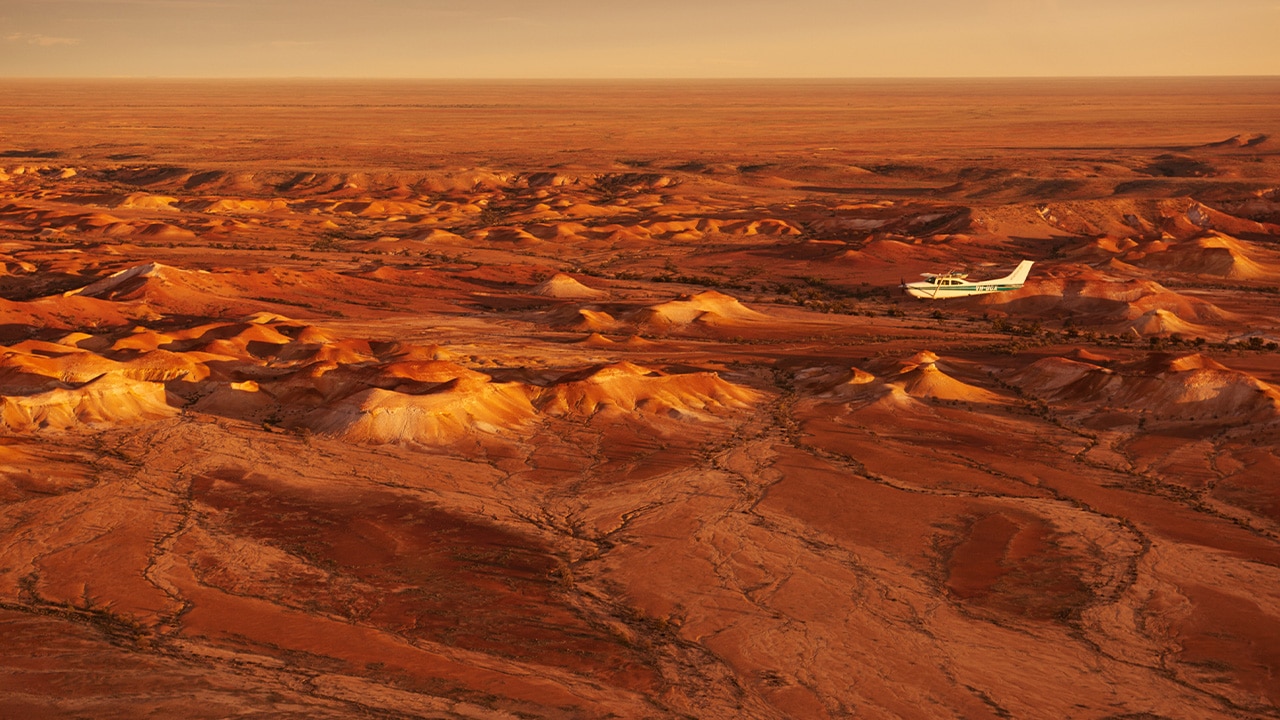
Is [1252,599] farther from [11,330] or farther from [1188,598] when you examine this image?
[11,330]

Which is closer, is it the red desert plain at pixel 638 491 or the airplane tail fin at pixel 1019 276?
the red desert plain at pixel 638 491

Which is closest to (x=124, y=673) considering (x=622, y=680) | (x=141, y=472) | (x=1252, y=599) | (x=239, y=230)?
(x=622, y=680)

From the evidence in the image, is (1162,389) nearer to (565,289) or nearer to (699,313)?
(699,313)

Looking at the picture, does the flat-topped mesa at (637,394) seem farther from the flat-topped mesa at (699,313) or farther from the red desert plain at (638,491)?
the flat-topped mesa at (699,313)

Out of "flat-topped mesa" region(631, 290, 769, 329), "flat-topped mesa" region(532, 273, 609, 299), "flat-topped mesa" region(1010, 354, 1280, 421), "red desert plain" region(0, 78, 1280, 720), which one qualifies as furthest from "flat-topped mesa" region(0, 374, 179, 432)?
"flat-topped mesa" region(1010, 354, 1280, 421)

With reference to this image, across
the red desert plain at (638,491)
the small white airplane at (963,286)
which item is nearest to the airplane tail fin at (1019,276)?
the small white airplane at (963,286)

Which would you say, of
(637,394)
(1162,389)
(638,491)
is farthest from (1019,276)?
(638,491)

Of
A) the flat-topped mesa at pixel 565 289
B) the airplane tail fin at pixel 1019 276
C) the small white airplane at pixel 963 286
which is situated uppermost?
the airplane tail fin at pixel 1019 276

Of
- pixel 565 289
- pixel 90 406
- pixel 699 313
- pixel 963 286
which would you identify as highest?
pixel 90 406

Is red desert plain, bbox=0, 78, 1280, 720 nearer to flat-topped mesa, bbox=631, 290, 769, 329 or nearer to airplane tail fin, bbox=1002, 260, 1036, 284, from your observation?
flat-topped mesa, bbox=631, 290, 769, 329
